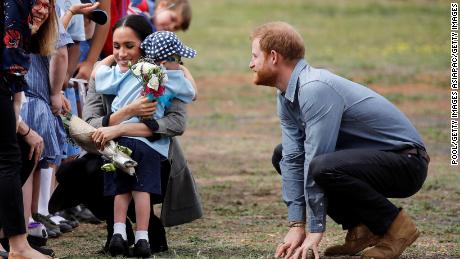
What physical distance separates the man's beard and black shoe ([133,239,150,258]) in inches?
42.4

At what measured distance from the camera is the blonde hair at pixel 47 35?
20.0ft

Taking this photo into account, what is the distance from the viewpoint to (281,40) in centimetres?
600

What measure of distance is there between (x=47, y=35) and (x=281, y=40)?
1262 millimetres

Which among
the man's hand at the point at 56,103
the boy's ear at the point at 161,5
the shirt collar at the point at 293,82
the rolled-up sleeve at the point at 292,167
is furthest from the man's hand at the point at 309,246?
the boy's ear at the point at 161,5

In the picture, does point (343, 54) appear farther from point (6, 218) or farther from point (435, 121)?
point (6, 218)

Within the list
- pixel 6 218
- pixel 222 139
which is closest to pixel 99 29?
pixel 6 218

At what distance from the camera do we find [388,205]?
5992 millimetres

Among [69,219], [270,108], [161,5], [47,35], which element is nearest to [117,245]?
[47,35]

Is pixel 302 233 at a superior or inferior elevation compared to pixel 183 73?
inferior

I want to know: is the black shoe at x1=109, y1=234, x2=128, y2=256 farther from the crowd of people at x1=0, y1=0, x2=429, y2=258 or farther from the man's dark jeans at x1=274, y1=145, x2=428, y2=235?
the man's dark jeans at x1=274, y1=145, x2=428, y2=235

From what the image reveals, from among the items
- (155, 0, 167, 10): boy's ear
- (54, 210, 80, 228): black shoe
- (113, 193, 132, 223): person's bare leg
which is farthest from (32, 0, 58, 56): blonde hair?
(155, 0, 167, 10): boy's ear

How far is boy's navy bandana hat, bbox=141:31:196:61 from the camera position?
21.0 feet

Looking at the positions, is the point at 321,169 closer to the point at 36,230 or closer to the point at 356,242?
the point at 356,242

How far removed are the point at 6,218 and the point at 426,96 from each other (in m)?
11.1
